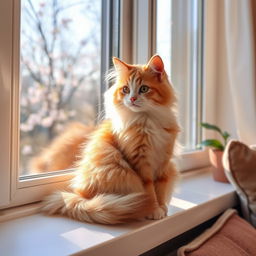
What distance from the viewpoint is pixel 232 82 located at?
54.7 inches

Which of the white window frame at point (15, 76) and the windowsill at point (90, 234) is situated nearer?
the windowsill at point (90, 234)

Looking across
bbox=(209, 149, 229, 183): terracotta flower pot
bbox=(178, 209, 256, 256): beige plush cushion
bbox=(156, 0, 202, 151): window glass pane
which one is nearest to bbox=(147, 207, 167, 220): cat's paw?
bbox=(178, 209, 256, 256): beige plush cushion

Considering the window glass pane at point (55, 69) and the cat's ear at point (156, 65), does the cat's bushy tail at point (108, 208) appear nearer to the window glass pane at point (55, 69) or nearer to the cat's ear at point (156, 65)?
the window glass pane at point (55, 69)

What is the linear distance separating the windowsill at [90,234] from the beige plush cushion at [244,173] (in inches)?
7.1

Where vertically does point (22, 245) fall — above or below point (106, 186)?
below

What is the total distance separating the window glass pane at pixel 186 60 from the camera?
5.02 feet

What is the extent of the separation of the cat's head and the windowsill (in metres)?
0.33

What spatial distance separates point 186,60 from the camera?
163cm

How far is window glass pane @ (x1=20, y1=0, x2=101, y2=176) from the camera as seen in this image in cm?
98

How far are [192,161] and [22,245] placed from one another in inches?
40.1

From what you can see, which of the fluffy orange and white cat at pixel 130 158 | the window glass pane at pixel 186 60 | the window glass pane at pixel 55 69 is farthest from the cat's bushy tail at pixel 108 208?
the window glass pane at pixel 186 60

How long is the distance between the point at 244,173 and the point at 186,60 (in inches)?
30.3

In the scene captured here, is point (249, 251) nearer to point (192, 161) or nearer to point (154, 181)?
point (154, 181)

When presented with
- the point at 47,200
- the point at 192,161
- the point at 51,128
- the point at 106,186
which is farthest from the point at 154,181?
the point at 192,161
